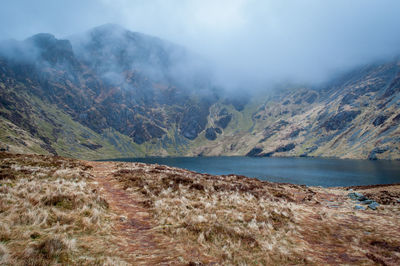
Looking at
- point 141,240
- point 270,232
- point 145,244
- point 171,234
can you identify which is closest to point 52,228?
point 141,240

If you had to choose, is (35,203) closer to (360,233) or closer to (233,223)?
(233,223)

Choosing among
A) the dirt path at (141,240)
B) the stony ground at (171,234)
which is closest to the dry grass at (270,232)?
the stony ground at (171,234)

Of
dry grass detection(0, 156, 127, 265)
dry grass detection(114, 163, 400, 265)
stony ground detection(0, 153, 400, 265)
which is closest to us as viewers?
dry grass detection(0, 156, 127, 265)

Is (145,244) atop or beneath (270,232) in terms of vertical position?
beneath

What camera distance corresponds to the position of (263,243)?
372 inches

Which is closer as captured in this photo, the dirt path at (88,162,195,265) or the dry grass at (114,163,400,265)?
the dirt path at (88,162,195,265)

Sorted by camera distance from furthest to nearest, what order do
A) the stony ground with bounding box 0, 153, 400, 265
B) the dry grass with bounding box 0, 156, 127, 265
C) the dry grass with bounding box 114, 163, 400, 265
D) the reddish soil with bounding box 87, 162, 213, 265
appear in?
the dry grass with bounding box 114, 163, 400, 265
the reddish soil with bounding box 87, 162, 213, 265
the stony ground with bounding box 0, 153, 400, 265
the dry grass with bounding box 0, 156, 127, 265

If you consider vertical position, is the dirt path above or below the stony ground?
below

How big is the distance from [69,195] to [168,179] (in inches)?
451

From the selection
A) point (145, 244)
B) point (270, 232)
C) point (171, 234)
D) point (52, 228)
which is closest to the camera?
point (52, 228)

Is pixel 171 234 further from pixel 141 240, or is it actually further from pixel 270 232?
pixel 270 232

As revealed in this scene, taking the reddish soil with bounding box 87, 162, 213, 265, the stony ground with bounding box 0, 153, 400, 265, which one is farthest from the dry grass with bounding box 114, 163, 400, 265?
the reddish soil with bounding box 87, 162, 213, 265

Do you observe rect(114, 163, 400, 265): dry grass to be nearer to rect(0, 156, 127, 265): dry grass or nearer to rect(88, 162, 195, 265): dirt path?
rect(88, 162, 195, 265): dirt path

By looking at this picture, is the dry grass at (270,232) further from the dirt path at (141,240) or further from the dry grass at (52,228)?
the dry grass at (52,228)
